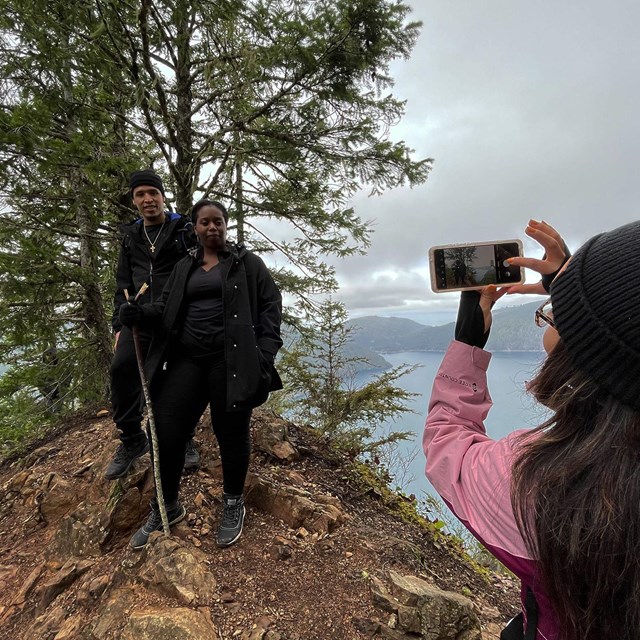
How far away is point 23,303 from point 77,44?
299 cm

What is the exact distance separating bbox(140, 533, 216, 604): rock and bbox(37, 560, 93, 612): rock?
2.14ft

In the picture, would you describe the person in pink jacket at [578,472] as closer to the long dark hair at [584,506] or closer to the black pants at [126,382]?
the long dark hair at [584,506]

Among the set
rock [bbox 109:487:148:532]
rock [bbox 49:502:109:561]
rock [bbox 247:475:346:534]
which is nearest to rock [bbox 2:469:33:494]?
rock [bbox 49:502:109:561]

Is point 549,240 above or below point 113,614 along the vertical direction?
above

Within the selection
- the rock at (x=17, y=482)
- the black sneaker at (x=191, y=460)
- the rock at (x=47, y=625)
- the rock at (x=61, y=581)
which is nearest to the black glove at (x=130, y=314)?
the black sneaker at (x=191, y=460)

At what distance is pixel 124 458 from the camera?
305 cm

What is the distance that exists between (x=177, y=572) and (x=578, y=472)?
2.47 meters

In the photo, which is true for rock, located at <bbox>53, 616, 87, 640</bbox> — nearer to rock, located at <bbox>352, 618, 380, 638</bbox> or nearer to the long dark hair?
rock, located at <bbox>352, 618, 380, 638</bbox>

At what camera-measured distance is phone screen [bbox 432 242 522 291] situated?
52.1 inches

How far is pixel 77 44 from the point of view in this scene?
3.58 m

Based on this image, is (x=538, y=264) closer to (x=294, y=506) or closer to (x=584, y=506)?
(x=584, y=506)

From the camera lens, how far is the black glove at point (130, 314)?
2357mm

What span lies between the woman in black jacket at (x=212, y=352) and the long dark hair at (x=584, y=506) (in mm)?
1842

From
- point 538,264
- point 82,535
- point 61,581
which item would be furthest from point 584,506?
point 82,535
